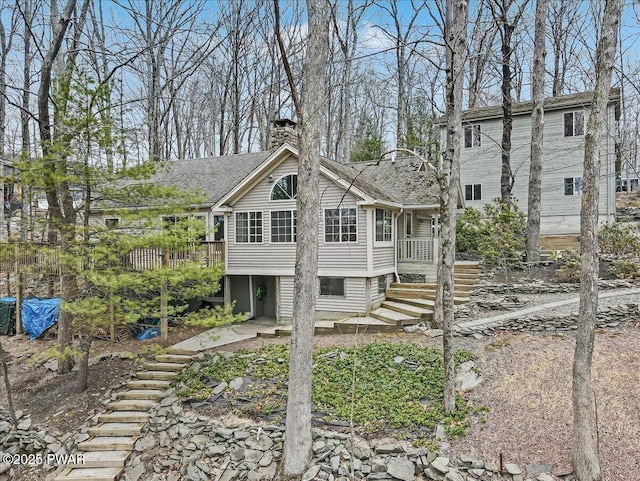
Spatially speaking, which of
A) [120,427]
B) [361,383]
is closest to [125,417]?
[120,427]

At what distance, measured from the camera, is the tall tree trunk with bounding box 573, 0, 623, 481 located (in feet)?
16.1

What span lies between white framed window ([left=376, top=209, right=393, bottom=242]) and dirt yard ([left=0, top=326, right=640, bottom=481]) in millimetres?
3750

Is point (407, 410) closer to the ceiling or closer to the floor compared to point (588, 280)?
closer to the floor

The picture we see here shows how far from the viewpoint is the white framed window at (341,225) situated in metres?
11.9

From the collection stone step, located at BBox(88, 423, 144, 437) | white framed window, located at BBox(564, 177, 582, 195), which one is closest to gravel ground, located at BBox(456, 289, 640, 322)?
stone step, located at BBox(88, 423, 144, 437)

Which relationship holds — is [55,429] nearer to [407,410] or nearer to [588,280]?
[407,410]

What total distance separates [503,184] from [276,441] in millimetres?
13606

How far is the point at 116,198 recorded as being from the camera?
820 centimetres

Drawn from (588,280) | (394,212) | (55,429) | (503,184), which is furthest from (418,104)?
(55,429)

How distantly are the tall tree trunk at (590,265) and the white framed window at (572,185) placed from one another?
17.4m

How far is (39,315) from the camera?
11.7 metres

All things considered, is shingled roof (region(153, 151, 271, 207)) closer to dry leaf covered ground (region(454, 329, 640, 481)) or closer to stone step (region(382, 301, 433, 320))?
stone step (region(382, 301, 433, 320))

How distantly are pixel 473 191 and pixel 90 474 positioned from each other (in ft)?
69.9

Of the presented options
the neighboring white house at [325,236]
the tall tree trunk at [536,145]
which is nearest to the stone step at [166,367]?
the neighboring white house at [325,236]
